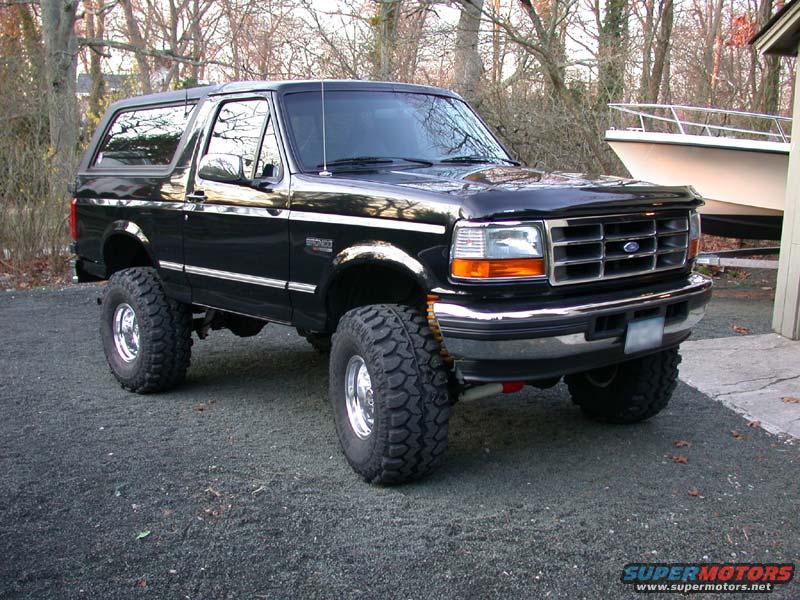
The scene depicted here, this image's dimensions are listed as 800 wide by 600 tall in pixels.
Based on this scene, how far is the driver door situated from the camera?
472 cm

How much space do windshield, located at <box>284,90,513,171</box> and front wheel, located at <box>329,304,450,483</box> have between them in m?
1.09

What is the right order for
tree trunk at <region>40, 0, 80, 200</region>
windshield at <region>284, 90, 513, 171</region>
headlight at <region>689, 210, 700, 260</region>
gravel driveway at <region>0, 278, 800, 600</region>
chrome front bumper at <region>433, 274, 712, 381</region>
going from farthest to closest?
tree trunk at <region>40, 0, 80, 200</region>, windshield at <region>284, 90, 513, 171</region>, headlight at <region>689, 210, 700, 260</region>, chrome front bumper at <region>433, 274, 712, 381</region>, gravel driveway at <region>0, 278, 800, 600</region>

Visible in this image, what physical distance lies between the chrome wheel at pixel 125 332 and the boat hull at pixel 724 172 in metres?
7.00

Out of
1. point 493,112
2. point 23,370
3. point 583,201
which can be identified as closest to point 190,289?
point 23,370

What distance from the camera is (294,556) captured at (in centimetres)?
339

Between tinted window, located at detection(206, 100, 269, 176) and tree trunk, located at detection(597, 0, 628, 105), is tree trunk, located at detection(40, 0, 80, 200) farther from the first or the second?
tree trunk, located at detection(597, 0, 628, 105)

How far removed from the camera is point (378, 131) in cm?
497

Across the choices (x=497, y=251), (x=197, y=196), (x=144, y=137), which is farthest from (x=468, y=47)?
(x=497, y=251)

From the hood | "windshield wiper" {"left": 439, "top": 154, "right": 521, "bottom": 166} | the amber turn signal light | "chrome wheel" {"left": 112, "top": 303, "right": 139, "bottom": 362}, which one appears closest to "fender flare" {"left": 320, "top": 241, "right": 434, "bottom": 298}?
the amber turn signal light

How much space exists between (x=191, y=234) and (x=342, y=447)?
1.82 metres

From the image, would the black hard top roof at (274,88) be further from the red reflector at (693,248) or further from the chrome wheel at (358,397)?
the red reflector at (693,248)

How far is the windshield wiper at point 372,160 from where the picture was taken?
472 centimetres

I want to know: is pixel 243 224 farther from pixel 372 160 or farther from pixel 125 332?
pixel 125 332

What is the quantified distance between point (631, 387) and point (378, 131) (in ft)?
6.91
